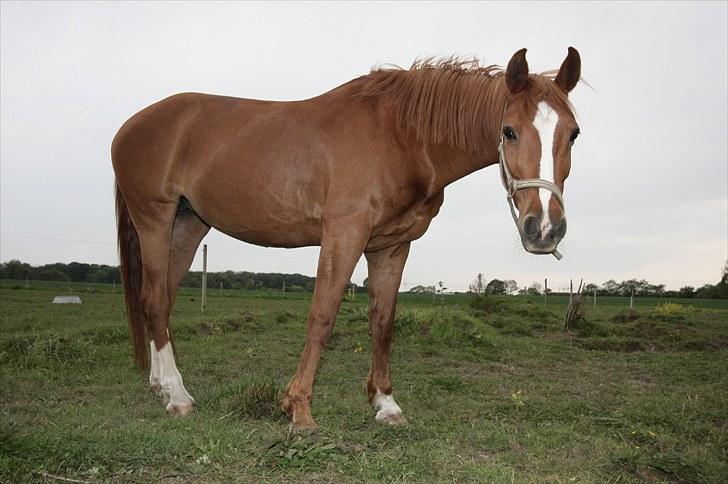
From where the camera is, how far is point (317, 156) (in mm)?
4148

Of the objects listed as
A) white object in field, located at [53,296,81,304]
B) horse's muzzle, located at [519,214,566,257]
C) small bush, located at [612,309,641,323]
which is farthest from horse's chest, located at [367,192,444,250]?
white object in field, located at [53,296,81,304]

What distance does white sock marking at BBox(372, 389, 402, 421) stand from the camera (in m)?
4.25

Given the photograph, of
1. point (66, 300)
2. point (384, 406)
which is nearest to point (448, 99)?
point (384, 406)

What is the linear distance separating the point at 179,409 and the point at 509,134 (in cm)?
300

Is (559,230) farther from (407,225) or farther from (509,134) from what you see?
(407,225)

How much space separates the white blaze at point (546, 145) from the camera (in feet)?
10.4

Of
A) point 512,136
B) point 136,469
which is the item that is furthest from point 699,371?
point 136,469

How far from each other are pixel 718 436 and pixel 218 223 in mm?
4091

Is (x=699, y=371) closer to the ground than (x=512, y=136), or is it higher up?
closer to the ground

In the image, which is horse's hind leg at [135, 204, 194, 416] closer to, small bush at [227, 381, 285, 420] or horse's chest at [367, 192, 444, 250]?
small bush at [227, 381, 285, 420]

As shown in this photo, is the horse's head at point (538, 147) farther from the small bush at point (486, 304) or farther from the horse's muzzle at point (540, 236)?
the small bush at point (486, 304)

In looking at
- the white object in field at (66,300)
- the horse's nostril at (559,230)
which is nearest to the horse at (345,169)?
the horse's nostril at (559,230)

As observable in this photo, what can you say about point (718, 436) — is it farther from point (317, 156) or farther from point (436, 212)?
point (317, 156)

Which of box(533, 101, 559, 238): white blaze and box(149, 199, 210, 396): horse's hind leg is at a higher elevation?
box(533, 101, 559, 238): white blaze
